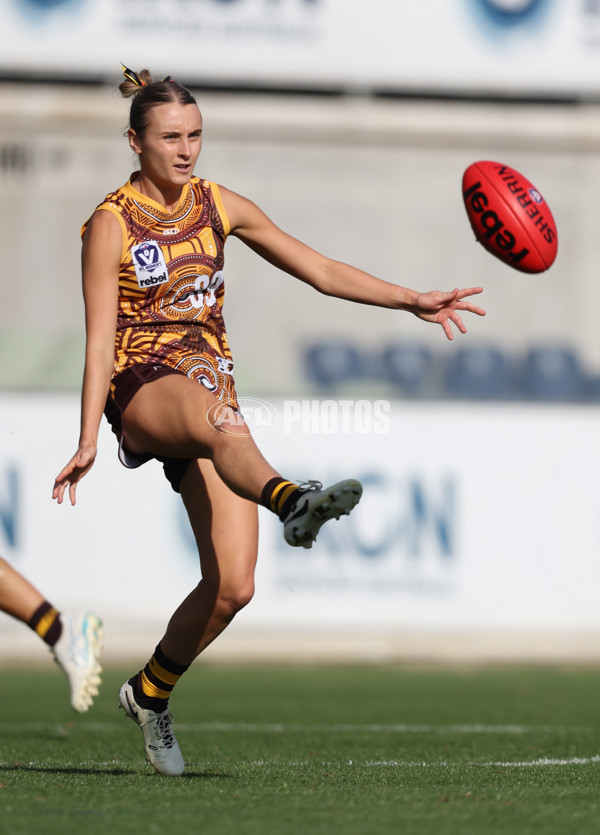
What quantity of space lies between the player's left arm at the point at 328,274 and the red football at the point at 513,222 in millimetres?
663

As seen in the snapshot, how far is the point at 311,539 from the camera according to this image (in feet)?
11.2

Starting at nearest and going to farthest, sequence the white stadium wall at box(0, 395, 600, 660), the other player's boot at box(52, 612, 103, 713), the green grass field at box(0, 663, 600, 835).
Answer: the green grass field at box(0, 663, 600, 835) → the other player's boot at box(52, 612, 103, 713) → the white stadium wall at box(0, 395, 600, 660)

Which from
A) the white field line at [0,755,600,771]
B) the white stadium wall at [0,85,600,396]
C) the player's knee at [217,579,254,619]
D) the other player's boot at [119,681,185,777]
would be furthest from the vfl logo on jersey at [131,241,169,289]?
the white stadium wall at [0,85,600,396]

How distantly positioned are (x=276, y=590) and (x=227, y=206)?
6195 millimetres

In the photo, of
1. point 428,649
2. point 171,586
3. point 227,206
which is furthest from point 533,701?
point 227,206

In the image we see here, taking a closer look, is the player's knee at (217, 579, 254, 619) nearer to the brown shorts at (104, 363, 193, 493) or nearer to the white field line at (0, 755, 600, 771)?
the brown shorts at (104, 363, 193, 493)

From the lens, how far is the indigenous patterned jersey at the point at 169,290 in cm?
404

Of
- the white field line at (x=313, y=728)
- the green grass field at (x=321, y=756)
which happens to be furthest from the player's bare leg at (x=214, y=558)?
the white field line at (x=313, y=728)

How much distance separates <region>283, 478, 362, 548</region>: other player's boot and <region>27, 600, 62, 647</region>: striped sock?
137cm

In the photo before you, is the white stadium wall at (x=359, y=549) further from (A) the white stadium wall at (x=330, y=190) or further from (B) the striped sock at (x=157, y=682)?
(B) the striped sock at (x=157, y=682)

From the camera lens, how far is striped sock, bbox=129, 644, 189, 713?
4.23m

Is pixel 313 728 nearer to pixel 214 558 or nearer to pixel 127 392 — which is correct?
pixel 214 558

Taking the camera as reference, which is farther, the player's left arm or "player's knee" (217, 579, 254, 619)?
the player's left arm

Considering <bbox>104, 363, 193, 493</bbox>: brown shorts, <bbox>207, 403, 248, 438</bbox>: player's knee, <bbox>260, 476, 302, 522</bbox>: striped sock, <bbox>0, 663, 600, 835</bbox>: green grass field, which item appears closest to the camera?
<bbox>0, 663, 600, 835</bbox>: green grass field
